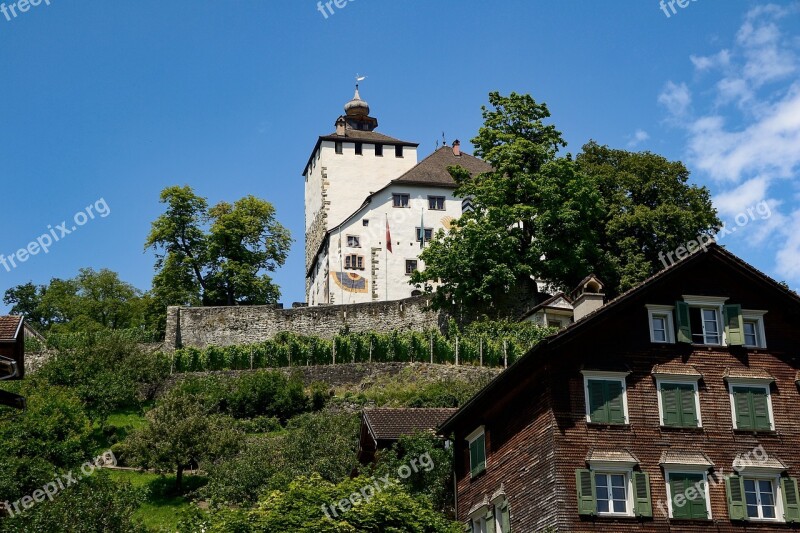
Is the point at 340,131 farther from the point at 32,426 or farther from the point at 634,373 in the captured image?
the point at 634,373

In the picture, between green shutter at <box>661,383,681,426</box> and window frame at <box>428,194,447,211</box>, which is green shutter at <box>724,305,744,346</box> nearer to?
green shutter at <box>661,383,681,426</box>

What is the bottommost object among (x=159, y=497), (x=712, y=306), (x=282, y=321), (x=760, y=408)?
(x=159, y=497)

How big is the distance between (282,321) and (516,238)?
47.2 ft

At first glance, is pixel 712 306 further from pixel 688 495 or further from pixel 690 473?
pixel 688 495

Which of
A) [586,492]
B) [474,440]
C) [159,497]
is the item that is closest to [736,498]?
[586,492]

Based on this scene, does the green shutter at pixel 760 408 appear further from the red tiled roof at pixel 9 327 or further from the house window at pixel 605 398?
the red tiled roof at pixel 9 327

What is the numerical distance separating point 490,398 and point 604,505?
5267 millimetres

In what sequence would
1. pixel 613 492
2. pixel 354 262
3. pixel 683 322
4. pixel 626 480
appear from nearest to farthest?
1. pixel 613 492
2. pixel 626 480
3. pixel 683 322
4. pixel 354 262

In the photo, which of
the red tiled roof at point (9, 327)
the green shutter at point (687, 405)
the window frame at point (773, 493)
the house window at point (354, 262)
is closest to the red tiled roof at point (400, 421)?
the green shutter at point (687, 405)

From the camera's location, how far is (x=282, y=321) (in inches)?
2975

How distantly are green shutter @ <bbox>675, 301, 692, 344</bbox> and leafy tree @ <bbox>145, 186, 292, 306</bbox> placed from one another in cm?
5548

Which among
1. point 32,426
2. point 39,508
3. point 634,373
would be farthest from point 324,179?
point 634,373

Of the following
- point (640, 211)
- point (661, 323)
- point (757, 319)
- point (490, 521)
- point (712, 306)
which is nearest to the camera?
point (490, 521)

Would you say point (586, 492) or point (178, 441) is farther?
point (178, 441)
